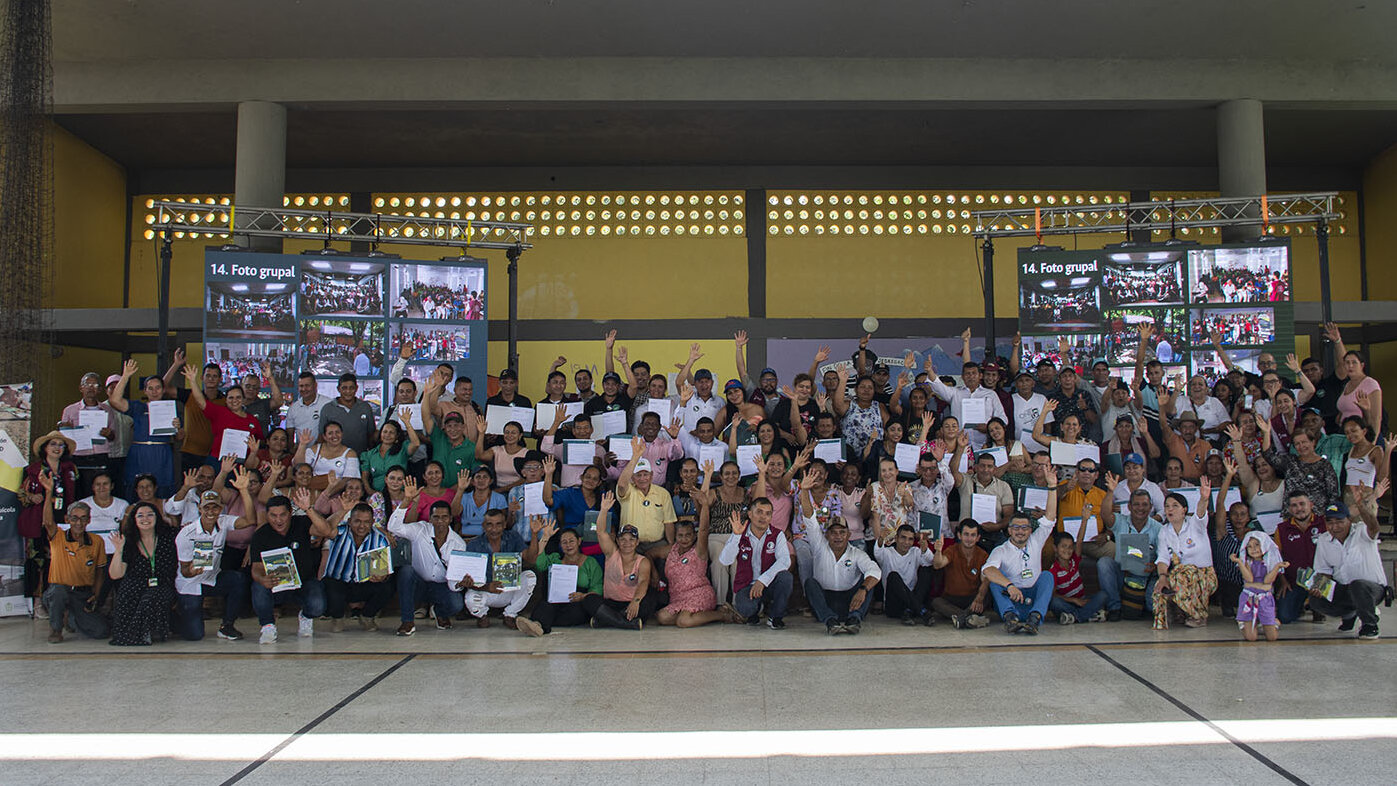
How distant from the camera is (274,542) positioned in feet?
24.4

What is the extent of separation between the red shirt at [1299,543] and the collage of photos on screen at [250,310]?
30.2 ft

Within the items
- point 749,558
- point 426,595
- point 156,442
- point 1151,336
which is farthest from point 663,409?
point 1151,336

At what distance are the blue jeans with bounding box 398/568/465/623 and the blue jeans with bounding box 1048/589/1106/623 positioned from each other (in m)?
4.50

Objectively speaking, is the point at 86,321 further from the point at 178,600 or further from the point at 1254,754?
the point at 1254,754

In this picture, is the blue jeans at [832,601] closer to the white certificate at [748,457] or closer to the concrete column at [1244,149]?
the white certificate at [748,457]

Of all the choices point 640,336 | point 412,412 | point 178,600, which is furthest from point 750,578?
point 640,336

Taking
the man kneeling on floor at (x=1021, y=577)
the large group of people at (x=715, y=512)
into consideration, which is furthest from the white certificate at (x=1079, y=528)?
the man kneeling on floor at (x=1021, y=577)

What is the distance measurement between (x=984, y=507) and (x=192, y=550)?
5.96 m

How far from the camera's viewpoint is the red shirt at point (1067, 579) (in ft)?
25.4

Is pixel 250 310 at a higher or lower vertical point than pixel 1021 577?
higher

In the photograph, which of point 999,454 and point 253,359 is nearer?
point 999,454

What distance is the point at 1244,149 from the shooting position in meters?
11.2

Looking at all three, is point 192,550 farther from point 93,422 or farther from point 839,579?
point 839,579

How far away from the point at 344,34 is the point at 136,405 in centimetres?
424
